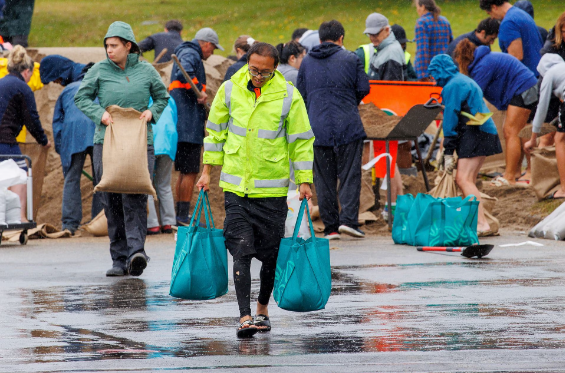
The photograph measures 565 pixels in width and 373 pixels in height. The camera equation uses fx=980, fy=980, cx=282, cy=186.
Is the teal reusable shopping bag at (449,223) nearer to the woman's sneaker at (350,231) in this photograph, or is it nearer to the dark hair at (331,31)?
the woman's sneaker at (350,231)

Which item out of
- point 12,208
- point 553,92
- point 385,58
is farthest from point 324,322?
point 385,58

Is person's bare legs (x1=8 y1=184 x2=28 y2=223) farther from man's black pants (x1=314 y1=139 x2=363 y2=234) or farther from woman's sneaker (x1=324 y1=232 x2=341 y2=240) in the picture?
woman's sneaker (x1=324 y1=232 x2=341 y2=240)

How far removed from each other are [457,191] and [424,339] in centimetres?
628

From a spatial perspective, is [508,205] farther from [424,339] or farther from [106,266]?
[424,339]

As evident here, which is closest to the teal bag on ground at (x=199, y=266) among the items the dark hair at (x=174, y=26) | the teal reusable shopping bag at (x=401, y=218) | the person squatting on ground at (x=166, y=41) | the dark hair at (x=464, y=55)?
the teal reusable shopping bag at (x=401, y=218)

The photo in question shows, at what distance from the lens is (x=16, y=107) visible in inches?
471

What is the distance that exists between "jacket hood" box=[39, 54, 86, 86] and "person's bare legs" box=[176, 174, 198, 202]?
1.93 metres

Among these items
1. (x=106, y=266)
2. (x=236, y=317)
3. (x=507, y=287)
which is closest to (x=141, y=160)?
(x=106, y=266)

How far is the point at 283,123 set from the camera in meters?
6.34

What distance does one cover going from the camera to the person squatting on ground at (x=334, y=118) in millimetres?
11406

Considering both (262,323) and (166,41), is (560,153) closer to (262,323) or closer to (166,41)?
(166,41)

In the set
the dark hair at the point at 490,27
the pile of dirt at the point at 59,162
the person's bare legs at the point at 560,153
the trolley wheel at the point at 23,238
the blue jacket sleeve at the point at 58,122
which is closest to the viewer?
the trolley wheel at the point at 23,238

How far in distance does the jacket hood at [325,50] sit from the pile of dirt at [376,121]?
1403mm

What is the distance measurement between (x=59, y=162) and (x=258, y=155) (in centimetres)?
945
